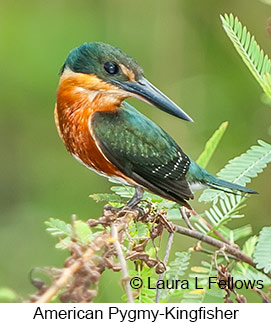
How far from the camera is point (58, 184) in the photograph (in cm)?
454

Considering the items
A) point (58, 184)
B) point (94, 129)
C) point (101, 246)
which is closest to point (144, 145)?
point (94, 129)

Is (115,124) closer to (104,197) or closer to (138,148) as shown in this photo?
(138,148)

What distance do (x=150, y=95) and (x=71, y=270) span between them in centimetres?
94

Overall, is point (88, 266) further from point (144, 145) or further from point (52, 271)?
point (144, 145)

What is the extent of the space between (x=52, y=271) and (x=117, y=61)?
0.95 metres

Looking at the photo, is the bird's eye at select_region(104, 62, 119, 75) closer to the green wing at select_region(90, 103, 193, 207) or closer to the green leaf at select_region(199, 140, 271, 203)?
the green wing at select_region(90, 103, 193, 207)

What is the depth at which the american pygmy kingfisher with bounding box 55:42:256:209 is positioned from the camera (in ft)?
7.00

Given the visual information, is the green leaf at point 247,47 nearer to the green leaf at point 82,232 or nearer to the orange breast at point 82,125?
the orange breast at point 82,125

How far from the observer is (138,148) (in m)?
2.25

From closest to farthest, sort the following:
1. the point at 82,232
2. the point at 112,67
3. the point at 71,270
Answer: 1. the point at 71,270
2. the point at 82,232
3. the point at 112,67

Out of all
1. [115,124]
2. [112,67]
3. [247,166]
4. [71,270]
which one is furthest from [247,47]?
[71,270]
